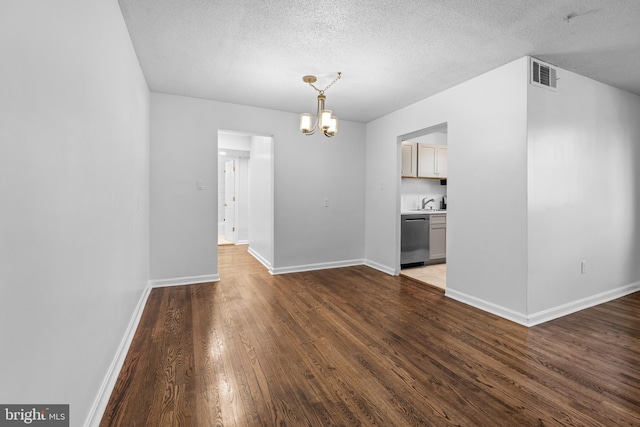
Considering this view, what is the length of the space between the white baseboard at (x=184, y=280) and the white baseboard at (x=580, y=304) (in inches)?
146

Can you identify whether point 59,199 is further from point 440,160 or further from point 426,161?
point 440,160

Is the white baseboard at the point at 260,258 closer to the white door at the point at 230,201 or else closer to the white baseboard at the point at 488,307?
the white door at the point at 230,201

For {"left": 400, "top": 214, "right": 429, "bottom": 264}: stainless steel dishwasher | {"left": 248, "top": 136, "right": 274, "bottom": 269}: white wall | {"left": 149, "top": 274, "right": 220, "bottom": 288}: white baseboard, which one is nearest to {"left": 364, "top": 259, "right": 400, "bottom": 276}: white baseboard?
{"left": 400, "top": 214, "right": 429, "bottom": 264}: stainless steel dishwasher

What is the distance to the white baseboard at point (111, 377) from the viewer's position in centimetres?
152

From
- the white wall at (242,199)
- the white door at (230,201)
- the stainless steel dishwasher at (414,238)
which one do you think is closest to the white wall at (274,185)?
the stainless steel dishwasher at (414,238)

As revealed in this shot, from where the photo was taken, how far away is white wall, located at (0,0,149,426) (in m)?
0.86

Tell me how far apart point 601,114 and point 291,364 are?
4177mm

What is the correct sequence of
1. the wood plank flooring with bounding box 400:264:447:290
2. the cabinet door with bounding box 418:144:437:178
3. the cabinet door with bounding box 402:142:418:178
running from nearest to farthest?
the wood plank flooring with bounding box 400:264:447:290
the cabinet door with bounding box 402:142:418:178
the cabinet door with bounding box 418:144:437:178

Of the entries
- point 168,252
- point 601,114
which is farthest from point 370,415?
point 601,114

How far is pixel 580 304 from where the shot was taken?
3219mm

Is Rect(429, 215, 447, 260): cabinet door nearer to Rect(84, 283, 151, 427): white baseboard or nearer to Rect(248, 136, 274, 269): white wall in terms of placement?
Rect(248, 136, 274, 269): white wall

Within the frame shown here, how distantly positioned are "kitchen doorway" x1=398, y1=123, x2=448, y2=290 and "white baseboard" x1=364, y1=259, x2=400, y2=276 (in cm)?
16

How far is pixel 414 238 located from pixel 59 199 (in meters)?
4.70

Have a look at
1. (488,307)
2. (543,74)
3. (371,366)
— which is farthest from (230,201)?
(543,74)
